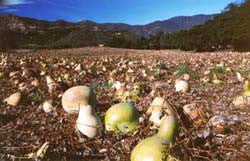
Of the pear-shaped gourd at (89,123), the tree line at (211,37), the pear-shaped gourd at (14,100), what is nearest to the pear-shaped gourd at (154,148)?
the pear-shaped gourd at (89,123)

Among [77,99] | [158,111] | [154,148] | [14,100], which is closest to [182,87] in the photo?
[14,100]

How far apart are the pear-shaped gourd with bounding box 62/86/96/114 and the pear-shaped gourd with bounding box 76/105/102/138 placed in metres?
0.36

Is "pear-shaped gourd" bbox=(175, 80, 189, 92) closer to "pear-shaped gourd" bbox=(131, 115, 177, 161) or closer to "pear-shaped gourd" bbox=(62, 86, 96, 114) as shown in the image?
"pear-shaped gourd" bbox=(62, 86, 96, 114)

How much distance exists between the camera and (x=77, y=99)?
13.1 feet

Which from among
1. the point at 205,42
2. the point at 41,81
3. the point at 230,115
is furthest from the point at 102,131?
the point at 205,42

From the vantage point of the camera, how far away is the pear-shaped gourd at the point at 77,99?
3.98 m

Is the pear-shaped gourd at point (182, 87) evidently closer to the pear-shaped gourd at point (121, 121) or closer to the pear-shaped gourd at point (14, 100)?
the pear-shaped gourd at point (14, 100)

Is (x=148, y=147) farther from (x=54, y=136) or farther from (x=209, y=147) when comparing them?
(x=54, y=136)

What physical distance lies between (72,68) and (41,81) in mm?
2334

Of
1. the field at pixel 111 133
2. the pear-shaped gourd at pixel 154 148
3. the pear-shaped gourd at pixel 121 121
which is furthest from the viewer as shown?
the pear-shaped gourd at pixel 121 121

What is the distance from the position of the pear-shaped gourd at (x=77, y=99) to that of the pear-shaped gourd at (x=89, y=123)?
0.36 m

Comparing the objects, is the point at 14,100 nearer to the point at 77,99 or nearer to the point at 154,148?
the point at 77,99

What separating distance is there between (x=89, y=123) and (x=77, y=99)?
0.46m

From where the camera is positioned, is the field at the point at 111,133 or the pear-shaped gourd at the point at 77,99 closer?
the field at the point at 111,133
